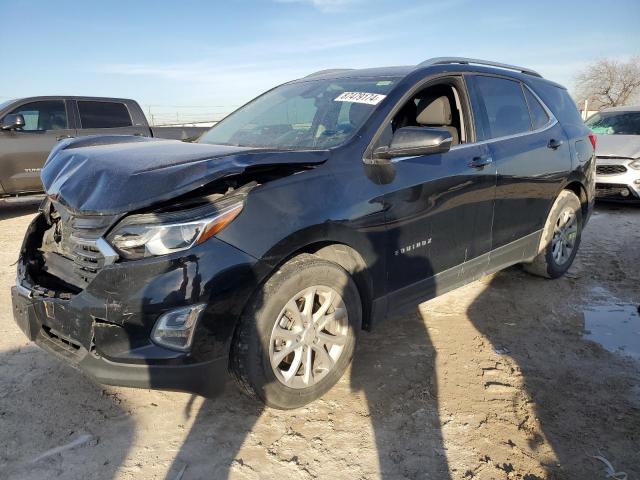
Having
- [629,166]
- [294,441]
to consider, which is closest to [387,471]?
[294,441]

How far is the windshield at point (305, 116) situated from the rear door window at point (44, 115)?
5.05 meters

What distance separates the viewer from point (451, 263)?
3.24 metres

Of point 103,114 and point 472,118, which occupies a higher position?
point 103,114

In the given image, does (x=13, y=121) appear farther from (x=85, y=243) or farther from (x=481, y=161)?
(x=481, y=161)

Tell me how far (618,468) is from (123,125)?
327 inches

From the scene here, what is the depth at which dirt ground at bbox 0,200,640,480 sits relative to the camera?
2166 millimetres

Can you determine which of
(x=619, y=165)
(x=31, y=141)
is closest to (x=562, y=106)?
(x=619, y=165)

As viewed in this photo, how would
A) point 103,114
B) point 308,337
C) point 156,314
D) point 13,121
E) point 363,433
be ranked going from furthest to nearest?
point 103,114, point 13,121, point 308,337, point 363,433, point 156,314

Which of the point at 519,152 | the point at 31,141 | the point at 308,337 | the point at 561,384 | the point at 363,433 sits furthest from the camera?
the point at 31,141

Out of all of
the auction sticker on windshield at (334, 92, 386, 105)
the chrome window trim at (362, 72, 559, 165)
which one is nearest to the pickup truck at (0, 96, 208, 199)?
Answer: the auction sticker on windshield at (334, 92, 386, 105)

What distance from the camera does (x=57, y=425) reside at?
2.42 m

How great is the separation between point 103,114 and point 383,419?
24.6ft

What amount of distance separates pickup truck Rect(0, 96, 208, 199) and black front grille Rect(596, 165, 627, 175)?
650cm

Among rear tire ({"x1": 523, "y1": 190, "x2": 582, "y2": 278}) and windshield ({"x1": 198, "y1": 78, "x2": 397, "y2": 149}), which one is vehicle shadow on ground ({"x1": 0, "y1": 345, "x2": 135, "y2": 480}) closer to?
windshield ({"x1": 198, "y1": 78, "x2": 397, "y2": 149})
